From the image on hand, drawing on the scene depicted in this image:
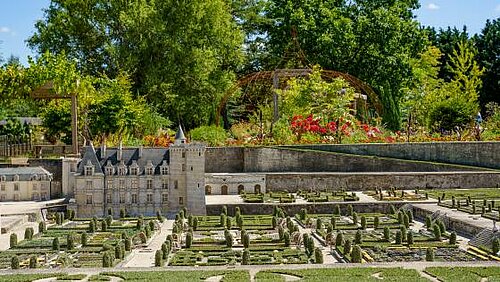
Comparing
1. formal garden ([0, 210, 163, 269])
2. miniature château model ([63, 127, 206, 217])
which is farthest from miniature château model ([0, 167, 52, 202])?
formal garden ([0, 210, 163, 269])

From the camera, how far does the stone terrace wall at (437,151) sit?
1618 inches

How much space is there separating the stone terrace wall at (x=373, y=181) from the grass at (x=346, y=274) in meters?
17.9

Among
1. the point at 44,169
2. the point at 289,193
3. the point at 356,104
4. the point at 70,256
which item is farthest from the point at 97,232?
the point at 356,104

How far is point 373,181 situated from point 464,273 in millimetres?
18813

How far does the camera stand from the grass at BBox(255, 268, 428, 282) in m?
19.2

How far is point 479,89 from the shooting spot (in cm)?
6819

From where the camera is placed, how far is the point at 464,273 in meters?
19.8

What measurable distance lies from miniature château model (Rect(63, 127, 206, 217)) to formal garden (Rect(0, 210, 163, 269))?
3.22 ft

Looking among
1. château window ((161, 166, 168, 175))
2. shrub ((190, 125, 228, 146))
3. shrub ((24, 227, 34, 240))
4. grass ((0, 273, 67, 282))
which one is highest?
shrub ((190, 125, 228, 146))

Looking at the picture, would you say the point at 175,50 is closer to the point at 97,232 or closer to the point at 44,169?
the point at 44,169

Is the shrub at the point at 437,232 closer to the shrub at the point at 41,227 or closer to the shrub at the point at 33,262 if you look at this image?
the shrub at the point at 33,262

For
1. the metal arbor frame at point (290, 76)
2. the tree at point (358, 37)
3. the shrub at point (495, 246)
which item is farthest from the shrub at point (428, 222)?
the tree at point (358, 37)

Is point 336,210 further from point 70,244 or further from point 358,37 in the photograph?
point 358,37

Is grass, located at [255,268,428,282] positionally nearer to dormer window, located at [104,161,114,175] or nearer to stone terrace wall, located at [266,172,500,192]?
dormer window, located at [104,161,114,175]
